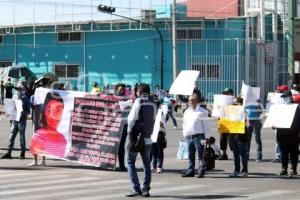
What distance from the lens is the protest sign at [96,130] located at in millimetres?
16438

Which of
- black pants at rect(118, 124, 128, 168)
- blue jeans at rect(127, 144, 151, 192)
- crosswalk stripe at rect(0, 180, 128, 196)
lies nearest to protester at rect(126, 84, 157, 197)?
blue jeans at rect(127, 144, 151, 192)

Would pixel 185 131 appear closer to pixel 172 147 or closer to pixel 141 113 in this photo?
pixel 141 113

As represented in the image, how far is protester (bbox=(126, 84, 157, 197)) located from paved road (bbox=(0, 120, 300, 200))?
287 millimetres

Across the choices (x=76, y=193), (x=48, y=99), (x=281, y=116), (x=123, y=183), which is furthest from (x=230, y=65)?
(x=76, y=193)

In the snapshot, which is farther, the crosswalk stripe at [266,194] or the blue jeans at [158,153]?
the blue jeans at [158,153]

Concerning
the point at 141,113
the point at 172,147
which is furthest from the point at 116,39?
the point at 141,113

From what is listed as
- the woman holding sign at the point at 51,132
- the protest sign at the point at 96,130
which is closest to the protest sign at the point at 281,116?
the protest sign at the point at 96,130

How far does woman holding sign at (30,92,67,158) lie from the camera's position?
56.9ft

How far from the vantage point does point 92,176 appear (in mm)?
15727

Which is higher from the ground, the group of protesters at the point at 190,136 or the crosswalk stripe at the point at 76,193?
the group of protesters at the point at 190,136

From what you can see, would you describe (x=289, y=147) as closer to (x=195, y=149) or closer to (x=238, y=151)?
(x=238, y=151)

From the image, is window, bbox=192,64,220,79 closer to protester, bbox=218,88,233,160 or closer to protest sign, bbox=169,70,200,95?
protester, bbox=218,88,233,160

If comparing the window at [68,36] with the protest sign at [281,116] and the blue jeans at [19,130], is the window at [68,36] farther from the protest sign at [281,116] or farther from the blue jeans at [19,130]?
the protest sign at [281,116]

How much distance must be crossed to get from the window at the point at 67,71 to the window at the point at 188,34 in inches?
321
